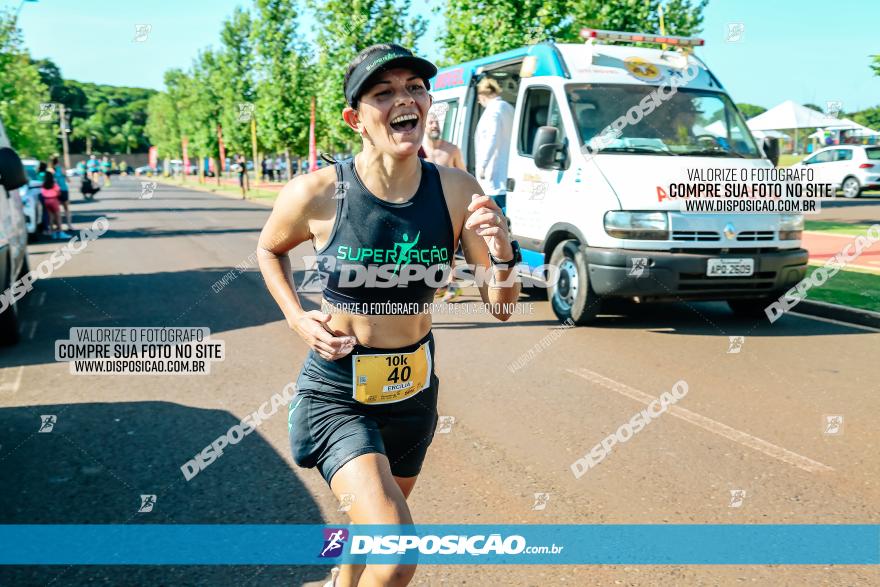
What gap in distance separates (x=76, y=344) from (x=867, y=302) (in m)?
8.72

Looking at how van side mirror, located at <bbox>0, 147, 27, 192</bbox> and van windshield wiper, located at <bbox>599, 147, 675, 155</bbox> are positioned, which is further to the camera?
van windshield wiper, located at <bbox>599, 147, 675, 155</bbox>

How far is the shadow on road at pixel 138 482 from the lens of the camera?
10.9 feet

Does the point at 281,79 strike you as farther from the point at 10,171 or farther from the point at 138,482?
the point at 138,482

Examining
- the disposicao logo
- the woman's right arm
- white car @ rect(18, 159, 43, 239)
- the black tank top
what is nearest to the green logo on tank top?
the black tank top

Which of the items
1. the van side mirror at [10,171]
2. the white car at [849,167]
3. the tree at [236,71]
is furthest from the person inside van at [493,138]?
the tree at [236,71]

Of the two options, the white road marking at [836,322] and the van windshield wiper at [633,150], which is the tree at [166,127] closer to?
the van windshield wiper at [633,150]

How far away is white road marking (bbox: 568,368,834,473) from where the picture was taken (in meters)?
4.54

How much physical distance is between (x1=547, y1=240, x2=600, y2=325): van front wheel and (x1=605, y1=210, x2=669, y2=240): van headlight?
1.82 feet

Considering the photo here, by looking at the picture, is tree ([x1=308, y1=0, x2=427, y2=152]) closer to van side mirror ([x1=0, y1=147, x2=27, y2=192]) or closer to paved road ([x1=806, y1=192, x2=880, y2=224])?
paved road ([x1=806, y1=192, x2=880, y2=224])

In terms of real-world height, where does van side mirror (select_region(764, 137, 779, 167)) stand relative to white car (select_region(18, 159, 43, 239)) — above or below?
above

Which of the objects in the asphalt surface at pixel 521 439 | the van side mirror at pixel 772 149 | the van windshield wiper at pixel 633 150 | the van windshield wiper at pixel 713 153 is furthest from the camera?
the van side mirror at pixel 772 149

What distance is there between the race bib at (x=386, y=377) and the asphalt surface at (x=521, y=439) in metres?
1.13

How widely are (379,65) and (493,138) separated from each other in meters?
6.83

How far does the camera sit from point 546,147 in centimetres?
798
